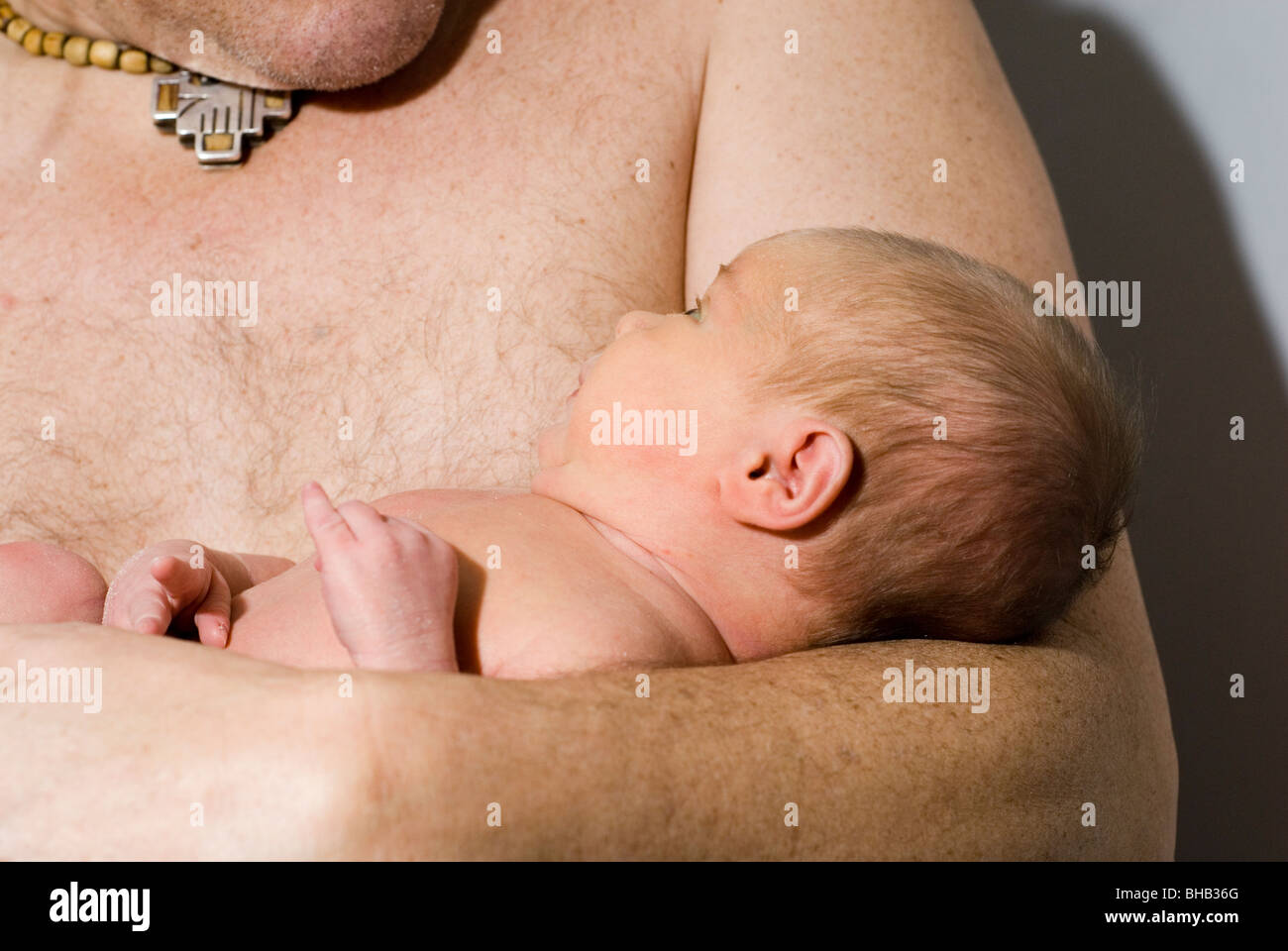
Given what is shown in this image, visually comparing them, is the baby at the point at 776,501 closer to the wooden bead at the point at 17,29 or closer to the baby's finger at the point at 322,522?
the baby's finger at the point at 322,522

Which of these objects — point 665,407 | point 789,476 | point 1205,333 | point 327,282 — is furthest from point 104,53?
point 1205,333

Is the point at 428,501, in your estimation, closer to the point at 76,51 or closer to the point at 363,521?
the point at 363,521

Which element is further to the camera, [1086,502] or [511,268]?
[511,268]

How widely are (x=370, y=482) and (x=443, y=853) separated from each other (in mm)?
A: 607

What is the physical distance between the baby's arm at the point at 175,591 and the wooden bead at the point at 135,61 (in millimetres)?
721

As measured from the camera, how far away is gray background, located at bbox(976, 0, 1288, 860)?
68.4 inches

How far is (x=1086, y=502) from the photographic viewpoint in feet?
3.61

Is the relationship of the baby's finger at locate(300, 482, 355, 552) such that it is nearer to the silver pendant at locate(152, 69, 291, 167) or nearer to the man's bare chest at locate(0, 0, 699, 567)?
the man's bare chest at locate(0, 0, 699, 567)

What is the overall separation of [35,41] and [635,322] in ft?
3.30

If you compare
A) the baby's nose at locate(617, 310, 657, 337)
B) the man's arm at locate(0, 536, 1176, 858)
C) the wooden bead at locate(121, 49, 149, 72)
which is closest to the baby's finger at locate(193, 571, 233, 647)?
the man's arm at locate(0, 536, 1176, 858)

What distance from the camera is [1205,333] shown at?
5.92 feet

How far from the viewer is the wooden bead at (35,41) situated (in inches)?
61.4
